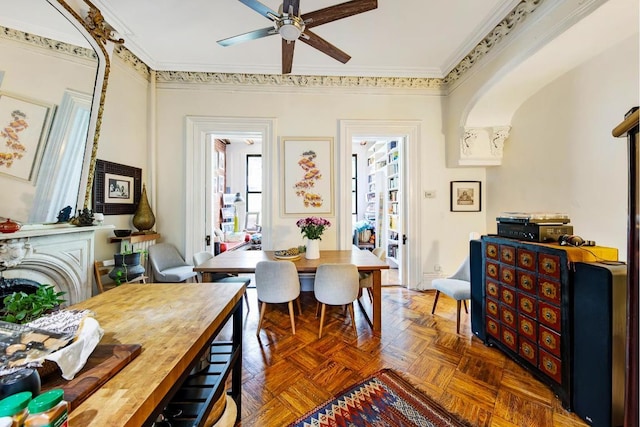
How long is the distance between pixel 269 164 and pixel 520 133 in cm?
332

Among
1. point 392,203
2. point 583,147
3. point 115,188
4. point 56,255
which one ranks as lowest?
point 56,255

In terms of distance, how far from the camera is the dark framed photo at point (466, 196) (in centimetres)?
363

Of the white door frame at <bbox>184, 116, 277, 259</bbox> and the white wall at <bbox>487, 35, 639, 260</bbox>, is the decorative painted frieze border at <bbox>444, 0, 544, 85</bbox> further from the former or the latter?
the white door frame at <bbox>184, 116, 277, 259</bbox>

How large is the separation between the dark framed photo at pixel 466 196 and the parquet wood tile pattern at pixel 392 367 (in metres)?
1.62

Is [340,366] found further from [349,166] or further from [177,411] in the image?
[349,166]

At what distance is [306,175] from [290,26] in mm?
1937

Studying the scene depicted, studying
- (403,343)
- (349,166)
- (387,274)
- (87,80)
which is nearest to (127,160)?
(87,80)

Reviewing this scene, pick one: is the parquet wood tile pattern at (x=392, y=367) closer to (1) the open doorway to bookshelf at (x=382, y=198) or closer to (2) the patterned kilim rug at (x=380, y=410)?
(2) the patterned kilim rug at (x=380, y=410)

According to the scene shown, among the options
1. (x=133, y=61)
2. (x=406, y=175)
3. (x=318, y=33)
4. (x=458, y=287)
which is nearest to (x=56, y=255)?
(x=133, y=61)

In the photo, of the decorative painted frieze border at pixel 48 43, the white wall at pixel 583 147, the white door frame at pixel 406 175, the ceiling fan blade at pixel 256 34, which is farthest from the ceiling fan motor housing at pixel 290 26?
the white wall at pixel 583 147

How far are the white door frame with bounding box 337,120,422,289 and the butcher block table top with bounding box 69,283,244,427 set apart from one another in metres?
2.45

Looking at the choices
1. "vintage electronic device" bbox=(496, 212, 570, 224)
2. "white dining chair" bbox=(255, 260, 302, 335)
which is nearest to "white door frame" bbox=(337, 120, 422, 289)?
"white dining chair" bbox=(255, 260, 302, 335)

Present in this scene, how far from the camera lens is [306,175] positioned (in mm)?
3615

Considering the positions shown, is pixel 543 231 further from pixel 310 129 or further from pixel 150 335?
pixel 310 129
